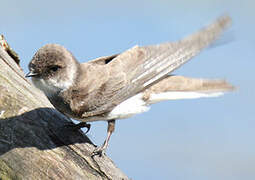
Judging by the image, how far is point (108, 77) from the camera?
193 inches

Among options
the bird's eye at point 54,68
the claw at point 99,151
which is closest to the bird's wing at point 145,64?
the claw at point 99,151

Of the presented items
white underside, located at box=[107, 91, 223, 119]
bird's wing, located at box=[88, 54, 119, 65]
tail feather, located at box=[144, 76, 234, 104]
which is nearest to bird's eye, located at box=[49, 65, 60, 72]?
bird's wing, located at box=[88, 54, 119, 65]

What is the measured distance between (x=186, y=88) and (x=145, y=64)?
997 mm

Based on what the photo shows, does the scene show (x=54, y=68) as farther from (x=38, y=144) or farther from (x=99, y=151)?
(x=99, y=151)

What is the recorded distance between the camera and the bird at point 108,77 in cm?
452

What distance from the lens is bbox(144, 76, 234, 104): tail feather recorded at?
539 cm

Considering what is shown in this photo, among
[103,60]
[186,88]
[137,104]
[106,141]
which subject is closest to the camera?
[106,141]

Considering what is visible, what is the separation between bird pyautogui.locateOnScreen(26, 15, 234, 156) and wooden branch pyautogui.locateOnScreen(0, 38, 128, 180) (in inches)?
6.5

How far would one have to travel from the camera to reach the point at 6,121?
4344 millimetres

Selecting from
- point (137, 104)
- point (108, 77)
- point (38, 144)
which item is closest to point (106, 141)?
point (137, 104)

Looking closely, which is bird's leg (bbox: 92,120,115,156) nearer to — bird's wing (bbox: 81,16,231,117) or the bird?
the bird

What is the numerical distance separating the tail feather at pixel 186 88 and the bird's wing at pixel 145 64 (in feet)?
1.64

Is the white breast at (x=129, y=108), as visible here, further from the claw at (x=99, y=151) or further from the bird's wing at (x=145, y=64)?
the claw at (x=99, y=151)

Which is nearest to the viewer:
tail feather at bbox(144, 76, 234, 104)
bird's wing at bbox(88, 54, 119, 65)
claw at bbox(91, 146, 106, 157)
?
claw at bbox(91, 146, 106, 157)
